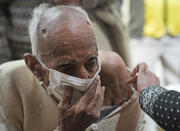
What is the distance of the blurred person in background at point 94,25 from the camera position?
207 centimetres

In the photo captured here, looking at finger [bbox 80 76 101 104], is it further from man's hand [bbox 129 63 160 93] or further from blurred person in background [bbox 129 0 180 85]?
blurred person in background [bbox 129 0 180 85]

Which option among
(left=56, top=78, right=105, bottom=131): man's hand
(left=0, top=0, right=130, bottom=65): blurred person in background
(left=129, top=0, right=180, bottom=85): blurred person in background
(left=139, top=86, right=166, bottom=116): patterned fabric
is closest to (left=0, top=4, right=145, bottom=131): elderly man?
(left=56, top=78, right=105, bottom=131): man's hand

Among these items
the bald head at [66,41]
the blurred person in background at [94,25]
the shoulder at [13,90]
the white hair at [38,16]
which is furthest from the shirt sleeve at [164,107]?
the blurred person in background at [94,25]

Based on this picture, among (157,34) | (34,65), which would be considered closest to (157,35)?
(157,34)

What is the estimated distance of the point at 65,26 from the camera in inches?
45.4

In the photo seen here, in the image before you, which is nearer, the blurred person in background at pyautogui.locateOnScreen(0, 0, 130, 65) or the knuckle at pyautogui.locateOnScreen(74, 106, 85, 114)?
the knuckle at pyautogui.locateOnScreen(74, 106, 85, 114)

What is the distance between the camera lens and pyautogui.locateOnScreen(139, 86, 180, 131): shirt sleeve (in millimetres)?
1008

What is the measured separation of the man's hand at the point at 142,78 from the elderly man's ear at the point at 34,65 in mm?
330

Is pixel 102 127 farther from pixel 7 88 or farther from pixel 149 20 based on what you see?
pixel 149 20

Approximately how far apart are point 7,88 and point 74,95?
0.30 metres

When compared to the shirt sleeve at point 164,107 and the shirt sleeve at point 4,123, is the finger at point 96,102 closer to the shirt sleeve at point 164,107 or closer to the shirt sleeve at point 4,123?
the shirt sleeve at point 164,107

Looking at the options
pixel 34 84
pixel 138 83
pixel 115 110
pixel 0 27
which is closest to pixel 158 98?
pixel 138 83

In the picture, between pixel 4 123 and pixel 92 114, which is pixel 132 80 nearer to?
pixel 92 114

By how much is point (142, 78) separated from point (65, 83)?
27 centimetres
